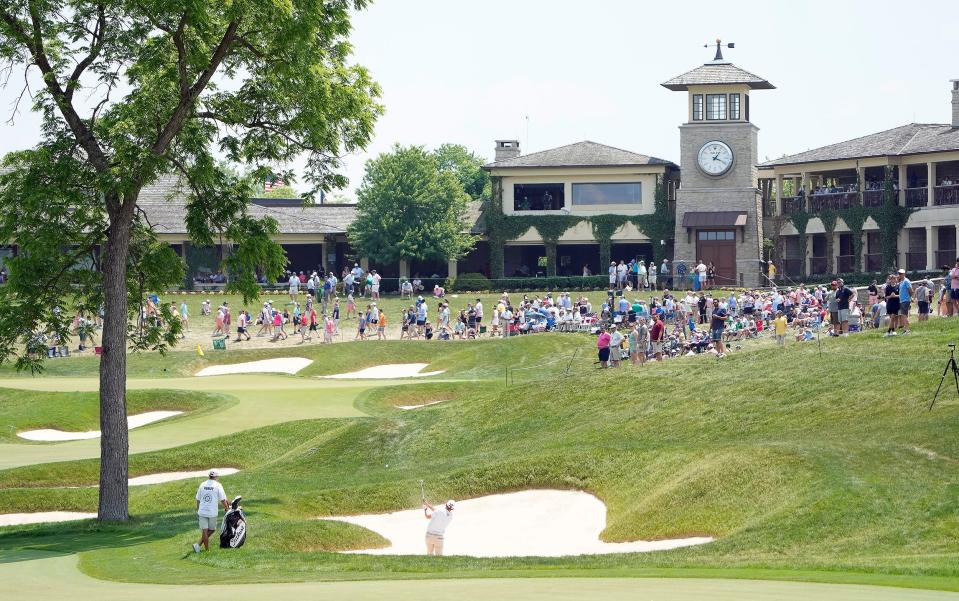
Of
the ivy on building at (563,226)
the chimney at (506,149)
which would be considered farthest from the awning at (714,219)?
the chimney at (506,149)

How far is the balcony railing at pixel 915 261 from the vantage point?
7112cm

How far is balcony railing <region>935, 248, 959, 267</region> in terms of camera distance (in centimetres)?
6919

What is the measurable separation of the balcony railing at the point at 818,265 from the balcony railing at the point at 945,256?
6936 millimetres

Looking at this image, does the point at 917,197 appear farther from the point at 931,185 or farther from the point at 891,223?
the point at 891,223

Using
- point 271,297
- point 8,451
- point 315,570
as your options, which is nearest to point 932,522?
point 315,570

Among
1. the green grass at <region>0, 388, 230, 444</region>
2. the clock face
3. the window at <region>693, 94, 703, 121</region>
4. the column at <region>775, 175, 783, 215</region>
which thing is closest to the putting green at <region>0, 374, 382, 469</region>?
the green grass at <region>0, 388, 230, 444</region>

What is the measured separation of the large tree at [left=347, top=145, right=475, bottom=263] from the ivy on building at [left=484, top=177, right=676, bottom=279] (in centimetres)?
185

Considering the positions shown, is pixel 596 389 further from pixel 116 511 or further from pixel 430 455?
pixel 116 511

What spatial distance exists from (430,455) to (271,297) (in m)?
38.2

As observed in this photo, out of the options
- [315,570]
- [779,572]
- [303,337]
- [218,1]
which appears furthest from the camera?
[303,337]

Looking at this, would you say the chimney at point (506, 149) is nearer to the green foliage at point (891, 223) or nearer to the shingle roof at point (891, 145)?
the shingle roof at point (891, 145)

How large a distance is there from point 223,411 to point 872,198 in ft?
137

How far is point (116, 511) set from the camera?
27984 mm

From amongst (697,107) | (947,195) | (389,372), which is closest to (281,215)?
(697,107)
